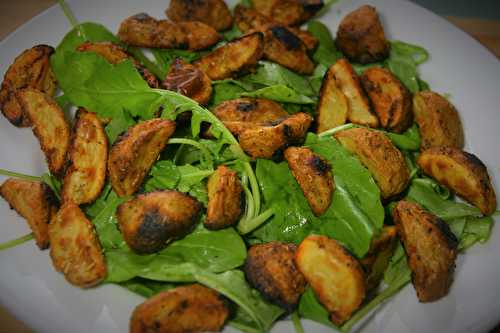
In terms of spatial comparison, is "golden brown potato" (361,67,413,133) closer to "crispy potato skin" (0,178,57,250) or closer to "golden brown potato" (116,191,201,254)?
"golden brown potato" (116,191,201,254)

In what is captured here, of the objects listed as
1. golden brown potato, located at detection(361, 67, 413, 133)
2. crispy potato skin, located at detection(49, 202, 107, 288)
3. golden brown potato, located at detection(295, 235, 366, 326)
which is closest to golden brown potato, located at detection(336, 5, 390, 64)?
golden brown potato, located at detection(361, 67, 413, 133)

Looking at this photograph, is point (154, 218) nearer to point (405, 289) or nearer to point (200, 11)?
point (405, 289)

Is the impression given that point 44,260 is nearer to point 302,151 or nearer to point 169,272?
point 169,272

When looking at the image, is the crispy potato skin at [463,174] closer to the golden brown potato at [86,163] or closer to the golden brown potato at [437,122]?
the golden brown potato at [437,122]

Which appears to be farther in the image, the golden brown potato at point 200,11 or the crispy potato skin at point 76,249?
the golden brown potato at point 200,11

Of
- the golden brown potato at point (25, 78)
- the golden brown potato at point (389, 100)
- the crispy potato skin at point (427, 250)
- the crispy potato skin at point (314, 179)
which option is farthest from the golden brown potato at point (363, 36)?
the golden brown potato at point (25, 78)

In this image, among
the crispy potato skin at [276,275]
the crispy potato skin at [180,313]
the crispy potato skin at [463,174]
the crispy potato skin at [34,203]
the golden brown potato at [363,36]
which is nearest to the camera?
the crispy potato skin at [180,313]
